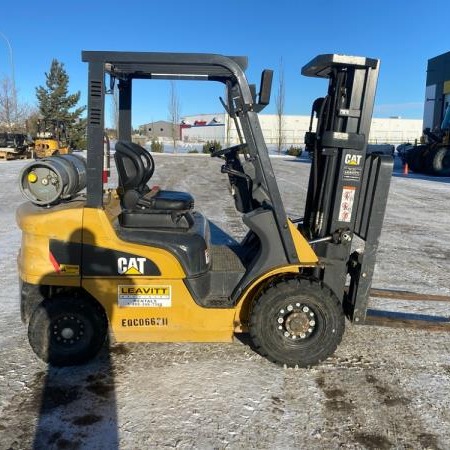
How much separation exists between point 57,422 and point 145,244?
1.34 m

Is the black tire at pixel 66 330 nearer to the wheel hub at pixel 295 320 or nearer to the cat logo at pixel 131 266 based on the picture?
the cat logo at pixel 131 266

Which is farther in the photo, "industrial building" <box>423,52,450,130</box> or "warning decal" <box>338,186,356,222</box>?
"industrial building" <box>423,52,450,130</box>

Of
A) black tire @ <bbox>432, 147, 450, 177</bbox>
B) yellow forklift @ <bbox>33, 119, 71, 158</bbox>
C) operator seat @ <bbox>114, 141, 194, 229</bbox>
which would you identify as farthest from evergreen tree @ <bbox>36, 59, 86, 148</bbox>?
operator seat @ <bbox>114, 141, 194, 229</bbox>

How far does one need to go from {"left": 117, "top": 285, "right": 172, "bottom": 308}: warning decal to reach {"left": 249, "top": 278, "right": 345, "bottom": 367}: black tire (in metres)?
0.68

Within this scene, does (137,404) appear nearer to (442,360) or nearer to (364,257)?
(364,257)

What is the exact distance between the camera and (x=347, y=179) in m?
3.88

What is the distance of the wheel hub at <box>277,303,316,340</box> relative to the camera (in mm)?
3645

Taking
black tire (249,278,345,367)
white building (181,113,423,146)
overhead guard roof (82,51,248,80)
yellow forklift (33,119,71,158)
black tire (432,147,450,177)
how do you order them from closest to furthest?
1. overhead guard roof (82,51,248,80)
2. black tire (249,278,345,367)
3. black tire (432,147,450,177)
4. yellow forklift (33,119,71,158)
5. white building (181,113,423,146)

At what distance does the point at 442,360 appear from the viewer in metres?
3.95

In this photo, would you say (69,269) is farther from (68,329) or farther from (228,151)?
(228,151)

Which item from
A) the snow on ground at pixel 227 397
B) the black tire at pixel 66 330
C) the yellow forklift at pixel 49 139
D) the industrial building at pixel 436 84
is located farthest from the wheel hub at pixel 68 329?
the industrial building at pixel 436 84

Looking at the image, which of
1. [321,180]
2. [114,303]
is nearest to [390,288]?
[321,180]

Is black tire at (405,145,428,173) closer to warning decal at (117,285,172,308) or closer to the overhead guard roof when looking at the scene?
the overhead guard roof

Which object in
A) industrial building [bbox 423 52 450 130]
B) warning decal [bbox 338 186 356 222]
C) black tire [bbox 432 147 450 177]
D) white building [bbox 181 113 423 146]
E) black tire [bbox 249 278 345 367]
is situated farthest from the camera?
white building [bbox 181 113 423 146]
